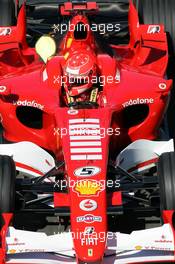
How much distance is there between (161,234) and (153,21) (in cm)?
468

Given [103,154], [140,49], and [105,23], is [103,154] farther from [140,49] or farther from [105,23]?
[105,23]

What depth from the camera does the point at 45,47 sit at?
453 inches

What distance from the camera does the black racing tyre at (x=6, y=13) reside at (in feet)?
41.9

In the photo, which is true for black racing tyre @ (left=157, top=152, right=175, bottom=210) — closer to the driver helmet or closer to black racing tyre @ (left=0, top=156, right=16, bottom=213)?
the driver helmet

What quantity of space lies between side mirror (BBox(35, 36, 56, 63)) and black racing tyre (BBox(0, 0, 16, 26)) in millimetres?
1425

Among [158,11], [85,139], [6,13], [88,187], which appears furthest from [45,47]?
[88,187]

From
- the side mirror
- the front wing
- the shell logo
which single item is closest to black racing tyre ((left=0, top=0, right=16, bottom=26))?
the side mirror

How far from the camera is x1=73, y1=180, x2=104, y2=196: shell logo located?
912 cm

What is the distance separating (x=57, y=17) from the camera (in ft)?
43.9

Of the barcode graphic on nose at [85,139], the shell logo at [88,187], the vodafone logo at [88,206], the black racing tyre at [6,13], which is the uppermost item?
the black racing tyre at [6,13]

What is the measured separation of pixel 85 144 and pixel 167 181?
3.10ft

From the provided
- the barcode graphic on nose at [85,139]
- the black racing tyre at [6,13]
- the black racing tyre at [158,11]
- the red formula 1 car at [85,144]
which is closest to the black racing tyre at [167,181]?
the red formula 1 car at [85,144]

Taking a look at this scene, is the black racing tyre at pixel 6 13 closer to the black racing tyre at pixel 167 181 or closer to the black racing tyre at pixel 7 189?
the black racing tyre at pixel 7 189

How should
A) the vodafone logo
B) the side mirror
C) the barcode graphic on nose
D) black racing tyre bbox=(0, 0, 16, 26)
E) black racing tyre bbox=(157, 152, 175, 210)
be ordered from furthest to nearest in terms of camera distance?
black racing tyre bbox=(0, 0, 16, 26), the side mirror, the barcode graphic on nose, black racing tyre bbox=(157, 152, 175, 210), the vodafone logo
